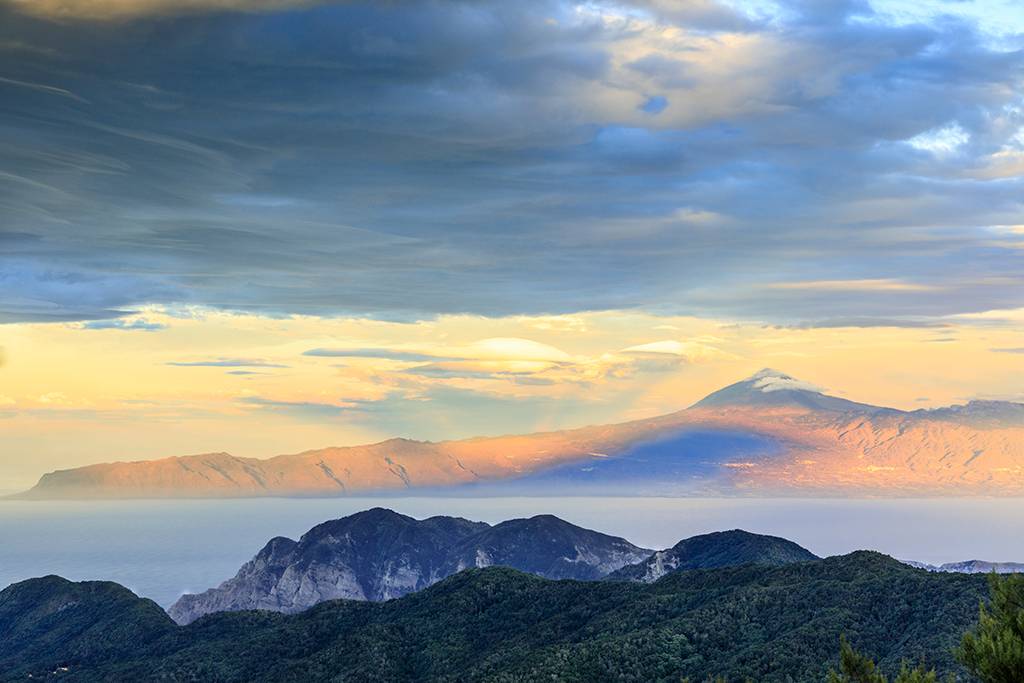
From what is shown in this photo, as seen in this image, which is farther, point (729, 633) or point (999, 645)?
point (729, 633)

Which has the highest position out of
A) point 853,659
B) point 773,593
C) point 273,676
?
point 853,659

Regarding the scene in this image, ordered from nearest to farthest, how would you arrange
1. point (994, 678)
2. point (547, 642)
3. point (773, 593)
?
point (994, 678)
point (773, 593)
point (547, 642)

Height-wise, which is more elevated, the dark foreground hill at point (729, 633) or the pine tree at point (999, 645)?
the pine tree at point (999, 645)

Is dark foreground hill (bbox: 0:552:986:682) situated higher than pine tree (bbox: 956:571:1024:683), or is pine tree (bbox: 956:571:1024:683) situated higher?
pine tree (bbox: 956:571:1024:683)

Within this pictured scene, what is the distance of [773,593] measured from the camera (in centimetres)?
17000

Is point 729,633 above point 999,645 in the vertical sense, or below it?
below

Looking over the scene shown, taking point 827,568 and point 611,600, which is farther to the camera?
point 611,600

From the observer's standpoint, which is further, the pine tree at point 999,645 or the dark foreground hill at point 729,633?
the dark foreground hill at point 729,633

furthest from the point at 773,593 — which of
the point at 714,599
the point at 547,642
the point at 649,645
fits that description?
the point at 547,642

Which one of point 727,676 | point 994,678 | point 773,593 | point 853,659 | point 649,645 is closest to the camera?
point 994,678

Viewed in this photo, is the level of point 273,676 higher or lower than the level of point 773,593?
lower

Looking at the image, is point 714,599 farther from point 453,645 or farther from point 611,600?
point 453,645

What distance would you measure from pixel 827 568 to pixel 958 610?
40776 mm

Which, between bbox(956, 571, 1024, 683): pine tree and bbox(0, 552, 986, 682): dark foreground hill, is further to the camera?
bbox(0, 552, 986, 682): dark foreground hill
